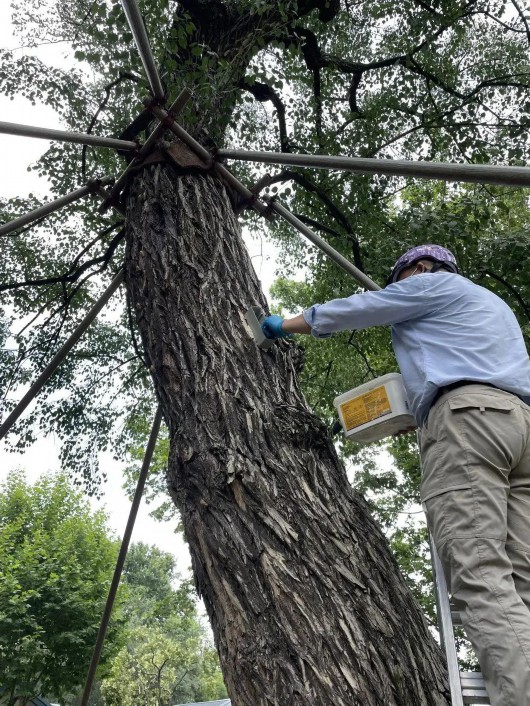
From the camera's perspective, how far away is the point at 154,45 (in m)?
4.80

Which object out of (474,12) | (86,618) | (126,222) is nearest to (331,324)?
(126,222)

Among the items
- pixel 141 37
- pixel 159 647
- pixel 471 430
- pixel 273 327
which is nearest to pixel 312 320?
pixel 273 327

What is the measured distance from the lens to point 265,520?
1.75 m

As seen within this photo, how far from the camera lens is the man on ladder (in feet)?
4.82

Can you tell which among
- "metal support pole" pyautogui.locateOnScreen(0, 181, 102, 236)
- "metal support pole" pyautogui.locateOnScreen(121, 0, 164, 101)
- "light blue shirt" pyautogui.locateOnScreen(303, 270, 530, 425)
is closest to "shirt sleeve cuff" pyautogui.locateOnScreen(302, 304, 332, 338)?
"light blue shirt" pyautogui.locateOnScreen(303, 270, 530, 425)

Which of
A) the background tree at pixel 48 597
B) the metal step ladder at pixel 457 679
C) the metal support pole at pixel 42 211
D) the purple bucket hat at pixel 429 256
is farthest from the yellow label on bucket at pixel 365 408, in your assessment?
the background tree at pixel 48 597

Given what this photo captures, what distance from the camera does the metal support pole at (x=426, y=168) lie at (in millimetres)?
→ 1683

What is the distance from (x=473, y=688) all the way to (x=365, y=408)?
962mm

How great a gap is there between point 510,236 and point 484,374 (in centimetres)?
479

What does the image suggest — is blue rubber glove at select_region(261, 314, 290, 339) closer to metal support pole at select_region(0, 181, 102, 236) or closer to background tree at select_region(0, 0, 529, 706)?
background tree at select_region(0, 0, 529, 706)

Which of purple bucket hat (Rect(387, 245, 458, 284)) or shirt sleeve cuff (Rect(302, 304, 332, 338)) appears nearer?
shirt sleeve cuff (Rect(302, 304, 332, 338))

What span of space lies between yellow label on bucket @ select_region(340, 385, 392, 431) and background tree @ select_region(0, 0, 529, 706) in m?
0.20

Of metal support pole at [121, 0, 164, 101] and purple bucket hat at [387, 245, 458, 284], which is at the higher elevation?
metal support pole at [121, 0, 164, 101]

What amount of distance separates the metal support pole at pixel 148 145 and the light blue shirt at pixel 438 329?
1398 mm
